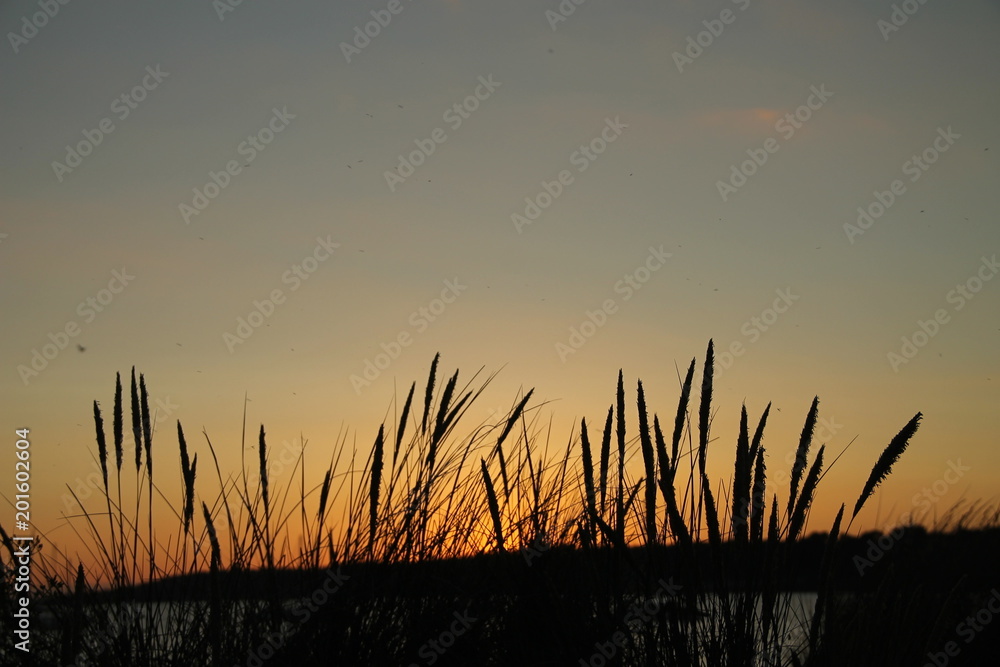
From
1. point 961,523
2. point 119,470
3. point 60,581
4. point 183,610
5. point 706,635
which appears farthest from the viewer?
point 961,523

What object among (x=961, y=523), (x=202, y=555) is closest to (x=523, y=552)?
(x=202, y=555)

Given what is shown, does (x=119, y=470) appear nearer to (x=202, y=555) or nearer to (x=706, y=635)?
(x=202, y=555)

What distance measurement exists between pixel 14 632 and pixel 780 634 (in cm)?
228

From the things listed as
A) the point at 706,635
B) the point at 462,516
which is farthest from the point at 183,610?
the point at 706,635

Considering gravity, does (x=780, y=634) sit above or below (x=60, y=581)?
below

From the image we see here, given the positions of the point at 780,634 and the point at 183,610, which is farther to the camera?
the point at 183,610

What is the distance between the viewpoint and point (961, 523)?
19.3 feet

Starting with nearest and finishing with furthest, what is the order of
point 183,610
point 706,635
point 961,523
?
point 706,635, point 183,610, point 961,523

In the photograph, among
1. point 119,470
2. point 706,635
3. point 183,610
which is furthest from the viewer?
point 183,610

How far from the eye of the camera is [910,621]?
264cm

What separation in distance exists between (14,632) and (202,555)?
58 centimetres

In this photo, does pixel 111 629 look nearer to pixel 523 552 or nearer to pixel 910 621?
pixel 523 552

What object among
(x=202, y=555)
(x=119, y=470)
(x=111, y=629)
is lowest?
(x=111, y=629)

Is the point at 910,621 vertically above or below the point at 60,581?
below
